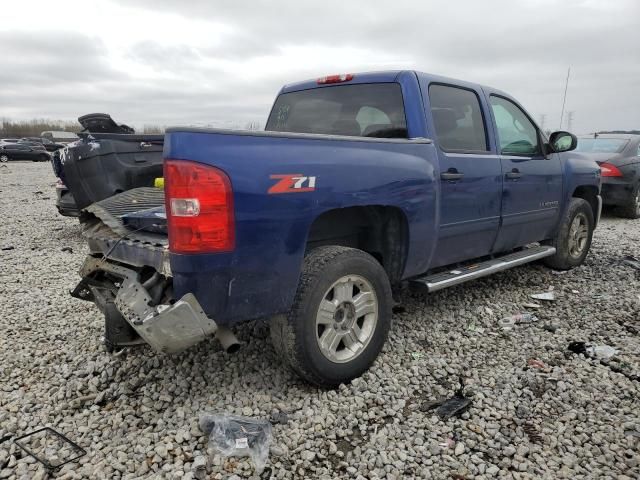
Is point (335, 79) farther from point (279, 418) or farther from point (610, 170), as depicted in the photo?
point (610, 170)

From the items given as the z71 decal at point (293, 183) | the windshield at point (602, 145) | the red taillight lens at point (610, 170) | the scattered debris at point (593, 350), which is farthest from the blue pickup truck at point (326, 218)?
the windshield at point (602, 145)

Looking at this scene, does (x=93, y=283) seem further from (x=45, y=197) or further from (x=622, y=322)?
(x=45, y=197)

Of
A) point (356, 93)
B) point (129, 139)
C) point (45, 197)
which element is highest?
point (356, 93)

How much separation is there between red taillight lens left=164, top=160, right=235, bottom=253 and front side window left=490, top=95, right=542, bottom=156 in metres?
2.89

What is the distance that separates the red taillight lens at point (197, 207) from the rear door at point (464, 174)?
1814 millimetres

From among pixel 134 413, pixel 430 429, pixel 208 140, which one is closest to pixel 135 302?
pixel 134 413

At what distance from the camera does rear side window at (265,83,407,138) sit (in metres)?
3.71

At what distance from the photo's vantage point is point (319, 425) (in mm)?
2762

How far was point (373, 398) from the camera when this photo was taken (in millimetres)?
3018

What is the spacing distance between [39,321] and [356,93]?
10.8 feet

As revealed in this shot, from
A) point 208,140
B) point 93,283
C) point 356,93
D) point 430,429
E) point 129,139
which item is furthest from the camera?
point 129,139

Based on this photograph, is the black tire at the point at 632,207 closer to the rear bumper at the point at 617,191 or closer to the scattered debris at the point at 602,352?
the rear bumper at the point at 617,191

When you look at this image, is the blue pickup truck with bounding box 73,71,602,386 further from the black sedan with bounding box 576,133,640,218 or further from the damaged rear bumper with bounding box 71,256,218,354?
the black sedan with bounding box 576,133,640,218

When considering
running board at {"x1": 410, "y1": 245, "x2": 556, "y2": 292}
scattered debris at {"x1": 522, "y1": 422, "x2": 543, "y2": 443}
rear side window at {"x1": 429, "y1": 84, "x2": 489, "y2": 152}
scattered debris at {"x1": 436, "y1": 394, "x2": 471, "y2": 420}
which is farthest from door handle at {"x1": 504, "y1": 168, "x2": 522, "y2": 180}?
scattered debris at {"x1": 522, "y1": 422, "x2": 543, "y2": 443}
